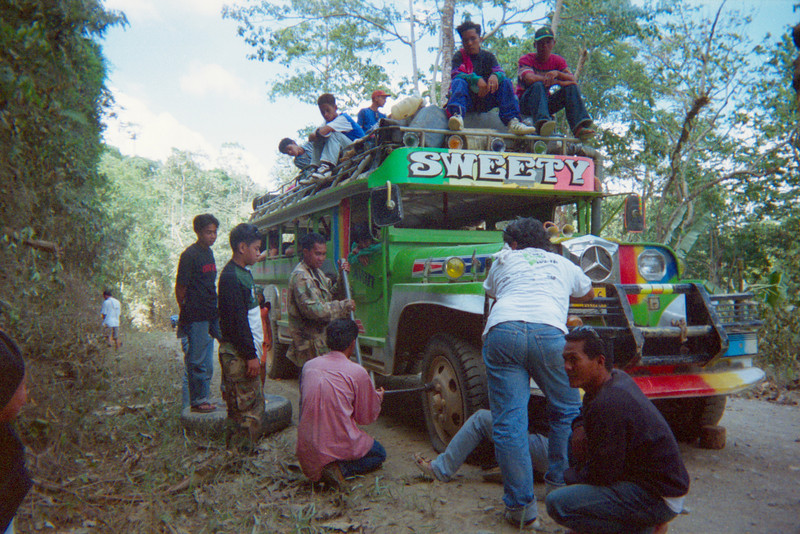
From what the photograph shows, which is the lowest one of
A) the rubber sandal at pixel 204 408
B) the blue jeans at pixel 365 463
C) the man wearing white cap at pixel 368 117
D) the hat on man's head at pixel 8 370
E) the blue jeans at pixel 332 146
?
the blue jeans at pixel 365 463

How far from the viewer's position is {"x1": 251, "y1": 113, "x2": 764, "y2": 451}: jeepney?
379 centimetres

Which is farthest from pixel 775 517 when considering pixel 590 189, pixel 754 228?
pixel 754 228

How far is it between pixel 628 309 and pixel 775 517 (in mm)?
1389

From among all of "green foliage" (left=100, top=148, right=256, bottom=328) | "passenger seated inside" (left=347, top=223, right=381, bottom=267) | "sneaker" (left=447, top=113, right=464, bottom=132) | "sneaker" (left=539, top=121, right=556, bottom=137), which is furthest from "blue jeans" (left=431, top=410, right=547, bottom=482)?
"green foliage" (left=100, top=148, right=256, bottom=328)

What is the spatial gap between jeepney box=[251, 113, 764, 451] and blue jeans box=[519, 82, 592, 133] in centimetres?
47

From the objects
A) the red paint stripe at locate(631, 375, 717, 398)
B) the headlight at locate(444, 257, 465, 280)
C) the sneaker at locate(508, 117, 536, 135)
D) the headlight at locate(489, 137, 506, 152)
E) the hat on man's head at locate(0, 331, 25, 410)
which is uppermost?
the sneaker at locate(508, 117, 536, 135)

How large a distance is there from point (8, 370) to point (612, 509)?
2.21 m

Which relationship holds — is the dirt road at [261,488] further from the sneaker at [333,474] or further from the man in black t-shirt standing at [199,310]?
the man in black t-shirt standing at [199,310]

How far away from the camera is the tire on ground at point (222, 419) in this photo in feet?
14.9

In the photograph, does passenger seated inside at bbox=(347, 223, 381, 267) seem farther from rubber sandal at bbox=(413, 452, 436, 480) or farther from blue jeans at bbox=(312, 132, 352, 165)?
rubber sandal at bbox=(413, 452, 436, 480)

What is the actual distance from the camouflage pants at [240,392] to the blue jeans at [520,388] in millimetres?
1879

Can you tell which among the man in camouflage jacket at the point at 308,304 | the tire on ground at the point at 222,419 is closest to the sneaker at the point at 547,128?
the man in camouflage jacket at the point at 308,304

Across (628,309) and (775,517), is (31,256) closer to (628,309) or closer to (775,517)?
(628,309)

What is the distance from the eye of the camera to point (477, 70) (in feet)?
19.4
